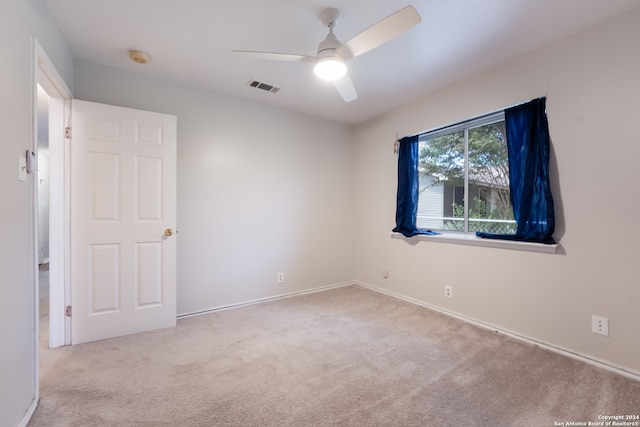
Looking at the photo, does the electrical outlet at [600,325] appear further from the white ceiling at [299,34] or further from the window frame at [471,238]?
the white ceiling at [299,34]

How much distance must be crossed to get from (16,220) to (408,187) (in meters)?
3.23

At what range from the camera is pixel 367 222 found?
401cm

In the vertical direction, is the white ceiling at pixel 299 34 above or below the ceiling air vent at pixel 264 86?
above

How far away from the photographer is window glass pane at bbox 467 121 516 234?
2.65 meters

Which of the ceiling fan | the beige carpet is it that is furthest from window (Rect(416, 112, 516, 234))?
the ceiling fan

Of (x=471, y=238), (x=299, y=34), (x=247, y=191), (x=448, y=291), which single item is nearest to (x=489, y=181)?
(x=471, y=238)

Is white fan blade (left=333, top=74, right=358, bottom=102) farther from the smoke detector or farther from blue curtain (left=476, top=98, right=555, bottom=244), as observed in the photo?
the smoke detector

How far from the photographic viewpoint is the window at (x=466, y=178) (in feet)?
8.80

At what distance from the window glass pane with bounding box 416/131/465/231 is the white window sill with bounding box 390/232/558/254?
21 cm

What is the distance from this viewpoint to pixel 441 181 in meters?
3.25

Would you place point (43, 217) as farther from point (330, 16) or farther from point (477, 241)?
point (477, 241)

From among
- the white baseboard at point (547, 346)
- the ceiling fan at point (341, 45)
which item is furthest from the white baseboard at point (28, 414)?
the white baseboard at point (547, 346)

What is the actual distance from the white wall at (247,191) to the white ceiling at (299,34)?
0.90ft

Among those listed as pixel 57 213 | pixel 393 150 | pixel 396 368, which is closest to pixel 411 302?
pixel 396 368
